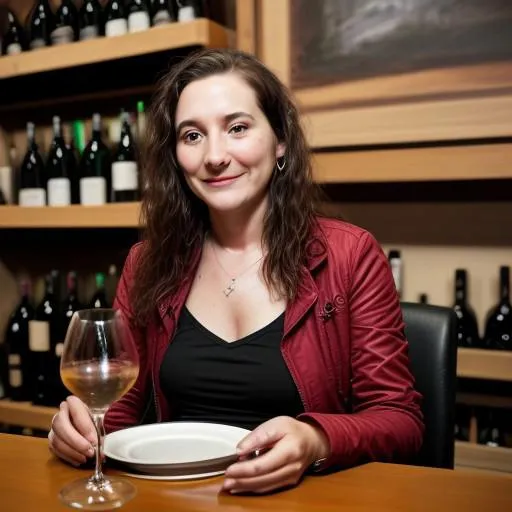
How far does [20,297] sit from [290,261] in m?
1.67

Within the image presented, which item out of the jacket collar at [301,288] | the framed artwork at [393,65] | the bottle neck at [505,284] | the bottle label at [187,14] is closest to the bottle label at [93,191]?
the bottle label at [187,14]

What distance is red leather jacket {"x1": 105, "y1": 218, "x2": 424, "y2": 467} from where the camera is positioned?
103 cm

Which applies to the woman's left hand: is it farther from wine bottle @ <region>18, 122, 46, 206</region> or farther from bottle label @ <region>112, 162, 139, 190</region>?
wine bottle @ <region>18, 122, 46, 206</region>

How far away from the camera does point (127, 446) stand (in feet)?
2.72

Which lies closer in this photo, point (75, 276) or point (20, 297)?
point (75, 276)

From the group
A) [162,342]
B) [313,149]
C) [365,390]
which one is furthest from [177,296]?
[313,149]

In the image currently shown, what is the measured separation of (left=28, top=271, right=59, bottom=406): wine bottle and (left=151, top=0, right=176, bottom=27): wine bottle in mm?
951

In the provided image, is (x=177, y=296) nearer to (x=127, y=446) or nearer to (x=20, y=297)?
(x=127, y=446)

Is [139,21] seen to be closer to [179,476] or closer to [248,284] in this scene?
[248,284]

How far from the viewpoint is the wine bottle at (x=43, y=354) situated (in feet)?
7.09

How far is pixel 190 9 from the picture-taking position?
186 centimetres

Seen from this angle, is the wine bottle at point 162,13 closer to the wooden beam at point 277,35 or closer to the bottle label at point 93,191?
the wooden beam at point 277,35

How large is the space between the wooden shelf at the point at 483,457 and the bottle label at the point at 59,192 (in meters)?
1.41

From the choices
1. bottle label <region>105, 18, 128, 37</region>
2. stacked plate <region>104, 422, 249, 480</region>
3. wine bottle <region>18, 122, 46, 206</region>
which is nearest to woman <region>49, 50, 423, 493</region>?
stacked plate <region>104, 422, 249, 480</region>
